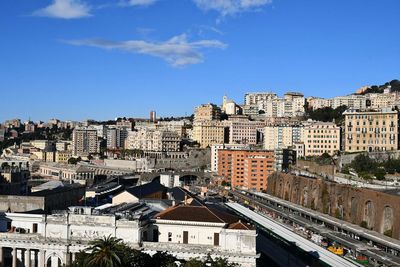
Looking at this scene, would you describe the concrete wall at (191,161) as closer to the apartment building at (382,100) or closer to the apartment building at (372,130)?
the apartment building at (382,100)

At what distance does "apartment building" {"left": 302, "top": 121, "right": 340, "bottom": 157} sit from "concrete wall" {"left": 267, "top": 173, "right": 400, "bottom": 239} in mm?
25769

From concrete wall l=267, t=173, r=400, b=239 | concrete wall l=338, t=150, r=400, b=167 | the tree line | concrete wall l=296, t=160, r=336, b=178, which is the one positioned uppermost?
concrete wall l=338, t=150, r=400, b=167

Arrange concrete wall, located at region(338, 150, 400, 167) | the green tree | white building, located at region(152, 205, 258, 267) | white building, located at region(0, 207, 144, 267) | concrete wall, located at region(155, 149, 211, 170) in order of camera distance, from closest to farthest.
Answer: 1. white building, located at region(152, 205, 258, 267)
2. white building, located at region(0, 207, 144, 267)
3. the green tree
4. concrete wall, located at region(338, 150, 400, 167)
5. concrete wall, located at region(155, 149, 211, 170)

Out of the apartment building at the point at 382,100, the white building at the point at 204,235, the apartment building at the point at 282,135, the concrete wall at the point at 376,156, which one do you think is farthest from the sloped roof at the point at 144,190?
the apartment building at the point at 382,100

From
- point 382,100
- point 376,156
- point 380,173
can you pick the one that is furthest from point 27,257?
point 382,100

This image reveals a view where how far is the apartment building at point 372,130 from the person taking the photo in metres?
114

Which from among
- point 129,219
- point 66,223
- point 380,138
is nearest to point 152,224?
point 129,219

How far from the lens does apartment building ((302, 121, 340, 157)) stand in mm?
131212

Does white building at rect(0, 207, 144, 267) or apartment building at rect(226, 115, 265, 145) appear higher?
apartment building at rect(226, 115, 265, 145)

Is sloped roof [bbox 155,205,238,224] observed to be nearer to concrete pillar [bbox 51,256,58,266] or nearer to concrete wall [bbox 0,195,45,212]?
concrete pillar [bbox 51,256,58,266]

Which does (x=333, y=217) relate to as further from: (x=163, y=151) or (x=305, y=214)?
(x=163, y=151)

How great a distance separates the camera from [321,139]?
132750 mm

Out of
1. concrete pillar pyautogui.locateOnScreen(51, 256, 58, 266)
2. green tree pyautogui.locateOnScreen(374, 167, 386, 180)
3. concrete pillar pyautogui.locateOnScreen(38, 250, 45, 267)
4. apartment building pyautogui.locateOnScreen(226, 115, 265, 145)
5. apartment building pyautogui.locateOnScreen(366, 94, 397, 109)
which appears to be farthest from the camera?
apartment building pyautogui.locateOnScreen(226, 115, 265, 145)

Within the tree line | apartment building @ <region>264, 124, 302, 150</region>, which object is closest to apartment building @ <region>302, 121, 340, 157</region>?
apartment building @ <region>264, 124, 302, 150</region>
